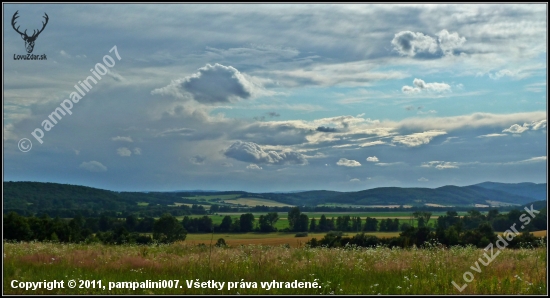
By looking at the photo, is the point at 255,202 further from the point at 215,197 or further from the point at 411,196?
the point at 411,196

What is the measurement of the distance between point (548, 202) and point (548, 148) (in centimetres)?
128

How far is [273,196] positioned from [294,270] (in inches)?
4199

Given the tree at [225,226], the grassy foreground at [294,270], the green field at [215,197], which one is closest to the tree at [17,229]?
the grassy foreground at [294,270]

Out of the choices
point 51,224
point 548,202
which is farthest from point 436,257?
point 51,224

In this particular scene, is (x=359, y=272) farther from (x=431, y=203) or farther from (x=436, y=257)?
(x=431, y=203)

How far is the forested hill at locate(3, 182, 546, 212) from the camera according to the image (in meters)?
100

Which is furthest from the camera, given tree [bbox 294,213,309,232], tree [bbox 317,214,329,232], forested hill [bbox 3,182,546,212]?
forested hill [bbox 3,182,546,212]

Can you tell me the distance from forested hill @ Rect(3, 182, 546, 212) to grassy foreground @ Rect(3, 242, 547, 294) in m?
75.8

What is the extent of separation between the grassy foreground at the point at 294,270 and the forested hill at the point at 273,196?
249 feet

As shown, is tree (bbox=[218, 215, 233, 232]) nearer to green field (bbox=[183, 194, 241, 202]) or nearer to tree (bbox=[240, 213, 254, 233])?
tree (bbox=[240, 213, 254, 233])

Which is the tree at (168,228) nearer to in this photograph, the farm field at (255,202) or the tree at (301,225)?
the tree at (301,225)

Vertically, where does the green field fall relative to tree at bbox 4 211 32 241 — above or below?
above

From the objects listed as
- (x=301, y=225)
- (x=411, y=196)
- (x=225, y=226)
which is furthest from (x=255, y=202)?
(x=225, y=226)

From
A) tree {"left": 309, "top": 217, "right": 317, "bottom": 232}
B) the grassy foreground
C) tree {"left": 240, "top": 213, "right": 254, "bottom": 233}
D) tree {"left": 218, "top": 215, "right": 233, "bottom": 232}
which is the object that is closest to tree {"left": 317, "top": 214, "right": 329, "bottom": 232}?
tree {"left": 309, "top": 217, "right": 317, "bottom": 232}
